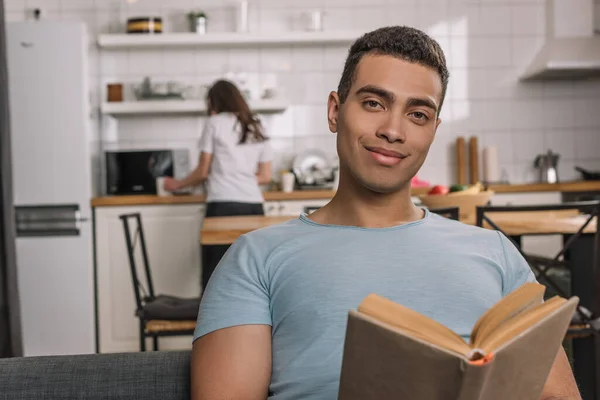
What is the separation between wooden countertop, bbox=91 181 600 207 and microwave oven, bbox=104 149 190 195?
319 mm

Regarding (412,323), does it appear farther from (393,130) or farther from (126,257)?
(126,257)

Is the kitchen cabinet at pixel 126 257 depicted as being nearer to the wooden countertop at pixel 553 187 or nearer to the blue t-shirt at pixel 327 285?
the wooden countertop at pixel 553 187

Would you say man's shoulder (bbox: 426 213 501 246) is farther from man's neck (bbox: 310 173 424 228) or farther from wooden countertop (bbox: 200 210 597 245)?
wooden countertop (bbox: 200 210 597 245)

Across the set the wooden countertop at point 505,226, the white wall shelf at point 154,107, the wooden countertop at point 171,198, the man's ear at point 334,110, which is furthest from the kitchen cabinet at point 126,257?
the man's ear at point 334,110

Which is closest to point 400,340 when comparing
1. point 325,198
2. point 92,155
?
point 325,198

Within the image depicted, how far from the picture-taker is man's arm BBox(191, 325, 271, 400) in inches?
43.8

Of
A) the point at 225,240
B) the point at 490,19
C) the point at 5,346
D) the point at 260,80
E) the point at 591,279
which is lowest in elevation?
the point at 5,346

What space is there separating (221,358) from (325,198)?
3.60 m

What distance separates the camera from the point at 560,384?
1139 millimetres

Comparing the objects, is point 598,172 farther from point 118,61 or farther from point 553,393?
point 553,393

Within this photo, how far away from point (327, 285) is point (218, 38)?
407 centimetres

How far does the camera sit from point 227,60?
209 inches

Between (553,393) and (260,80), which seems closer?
(553,393)

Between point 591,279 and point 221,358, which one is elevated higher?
point 221,358
